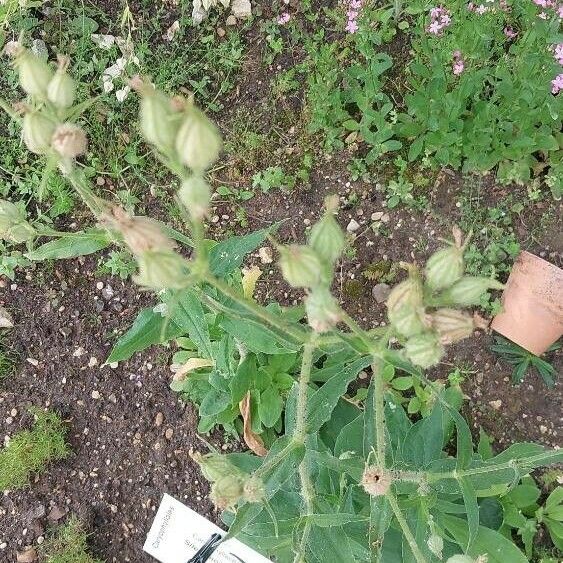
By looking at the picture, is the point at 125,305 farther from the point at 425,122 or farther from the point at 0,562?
the point at 425,122

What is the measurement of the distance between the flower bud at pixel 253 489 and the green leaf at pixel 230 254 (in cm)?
54

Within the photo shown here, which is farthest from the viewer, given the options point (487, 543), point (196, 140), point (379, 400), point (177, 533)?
point (177, 533)

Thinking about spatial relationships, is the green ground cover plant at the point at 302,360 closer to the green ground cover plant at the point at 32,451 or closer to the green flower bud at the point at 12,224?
the green flower bud at the point at 12,224

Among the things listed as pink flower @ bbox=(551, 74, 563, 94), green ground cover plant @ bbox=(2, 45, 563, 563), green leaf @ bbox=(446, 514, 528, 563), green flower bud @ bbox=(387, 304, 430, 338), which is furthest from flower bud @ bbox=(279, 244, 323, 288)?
pink flower @ bbox=(551, 74, 563, 94)

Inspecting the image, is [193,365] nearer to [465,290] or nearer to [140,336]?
[140,336]

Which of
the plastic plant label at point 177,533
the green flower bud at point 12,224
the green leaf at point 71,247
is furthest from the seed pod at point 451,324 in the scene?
the plastic plant label at point 177,533

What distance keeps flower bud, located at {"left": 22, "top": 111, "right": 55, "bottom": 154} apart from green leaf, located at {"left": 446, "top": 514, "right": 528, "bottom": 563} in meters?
1.51

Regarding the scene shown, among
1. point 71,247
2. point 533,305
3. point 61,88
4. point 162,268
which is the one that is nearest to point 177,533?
point 71,247

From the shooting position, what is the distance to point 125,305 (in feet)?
9.96

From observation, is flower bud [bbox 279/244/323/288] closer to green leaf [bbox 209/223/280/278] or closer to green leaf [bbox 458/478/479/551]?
green leaf [bbox 209/223/280/278]

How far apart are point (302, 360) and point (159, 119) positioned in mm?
850

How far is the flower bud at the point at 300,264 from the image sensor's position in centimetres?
125

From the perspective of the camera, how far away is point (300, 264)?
125 cm

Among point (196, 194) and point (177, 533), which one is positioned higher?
point (196, 194)
